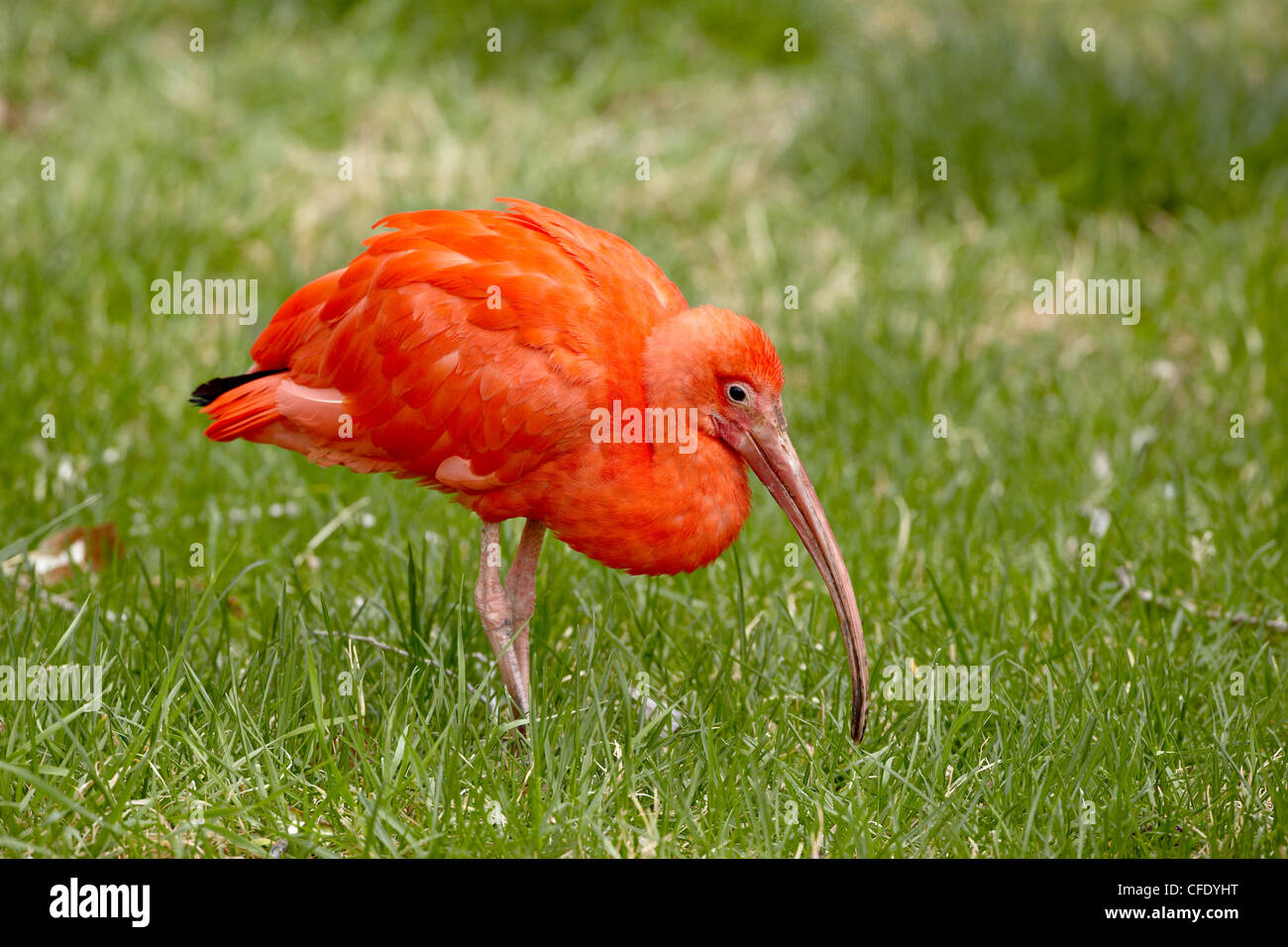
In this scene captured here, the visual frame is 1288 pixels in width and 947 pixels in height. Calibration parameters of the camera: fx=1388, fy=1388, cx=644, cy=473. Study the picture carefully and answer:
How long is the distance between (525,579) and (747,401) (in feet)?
2.80

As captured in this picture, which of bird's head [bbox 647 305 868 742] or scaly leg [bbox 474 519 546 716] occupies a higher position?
bird's head [bbox 647 305 868 742]

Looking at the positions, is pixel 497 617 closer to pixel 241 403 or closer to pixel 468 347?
pixel 468 347

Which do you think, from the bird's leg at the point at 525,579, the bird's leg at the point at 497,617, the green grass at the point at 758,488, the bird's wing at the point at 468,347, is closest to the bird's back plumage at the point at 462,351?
the bird's wing at the point at 468,347

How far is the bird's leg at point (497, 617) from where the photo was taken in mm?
3688

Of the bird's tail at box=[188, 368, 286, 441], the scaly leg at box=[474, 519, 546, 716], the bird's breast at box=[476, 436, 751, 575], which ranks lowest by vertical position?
the scaly leg at box=[474, 519, 546, 716]

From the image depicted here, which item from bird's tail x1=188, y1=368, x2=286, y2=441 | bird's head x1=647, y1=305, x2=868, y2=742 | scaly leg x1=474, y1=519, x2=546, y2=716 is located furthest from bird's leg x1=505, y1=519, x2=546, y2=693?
bird's tail x1=188, y1=368, x2=286, y2=441

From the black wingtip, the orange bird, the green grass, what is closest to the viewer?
the green grass

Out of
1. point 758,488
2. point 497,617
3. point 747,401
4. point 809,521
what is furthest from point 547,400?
point 758,488

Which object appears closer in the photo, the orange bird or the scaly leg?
the orange bird

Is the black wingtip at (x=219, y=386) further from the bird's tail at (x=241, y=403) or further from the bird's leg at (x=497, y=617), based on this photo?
the bird's leg at (x=497, y=617)

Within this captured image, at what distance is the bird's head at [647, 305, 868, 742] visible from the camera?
3.48m

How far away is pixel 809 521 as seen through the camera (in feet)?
12.0

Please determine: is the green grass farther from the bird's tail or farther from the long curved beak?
the bird's tail
